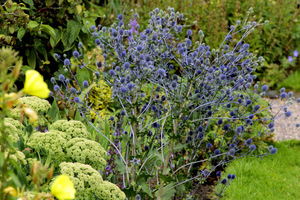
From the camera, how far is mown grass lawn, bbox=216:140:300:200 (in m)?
3.17

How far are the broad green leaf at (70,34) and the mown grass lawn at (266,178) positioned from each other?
6.81ft

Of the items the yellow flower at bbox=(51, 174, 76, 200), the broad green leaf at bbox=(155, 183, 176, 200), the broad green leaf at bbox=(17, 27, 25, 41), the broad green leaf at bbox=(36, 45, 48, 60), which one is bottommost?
the broad green leaf at bbox=(155, 183, 176, 200)

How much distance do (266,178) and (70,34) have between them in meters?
2.51

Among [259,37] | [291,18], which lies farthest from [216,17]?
[291,18]

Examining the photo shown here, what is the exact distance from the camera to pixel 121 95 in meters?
2.29

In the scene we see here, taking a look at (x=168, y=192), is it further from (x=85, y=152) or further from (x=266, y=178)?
(x=266, y=178)

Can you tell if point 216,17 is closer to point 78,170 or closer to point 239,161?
point 239,161

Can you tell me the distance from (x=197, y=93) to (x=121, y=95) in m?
0.50

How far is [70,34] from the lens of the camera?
3615mm

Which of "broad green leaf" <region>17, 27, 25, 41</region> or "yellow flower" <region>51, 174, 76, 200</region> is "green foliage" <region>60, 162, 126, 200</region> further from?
"broad green leaf" <region>17, 27, 25, 41</region>

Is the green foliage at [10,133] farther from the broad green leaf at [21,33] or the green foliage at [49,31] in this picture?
the green foliage at [49,31]

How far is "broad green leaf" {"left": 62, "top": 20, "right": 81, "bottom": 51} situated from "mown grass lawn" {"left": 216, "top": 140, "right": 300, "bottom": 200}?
6.81 feet

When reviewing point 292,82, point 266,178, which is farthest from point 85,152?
point 292,82

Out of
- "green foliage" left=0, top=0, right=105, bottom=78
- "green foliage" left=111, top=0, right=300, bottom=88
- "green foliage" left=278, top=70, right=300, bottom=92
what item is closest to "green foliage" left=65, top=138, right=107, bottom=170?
"green foliage" left=0, top=0, right=105, bottom=78
